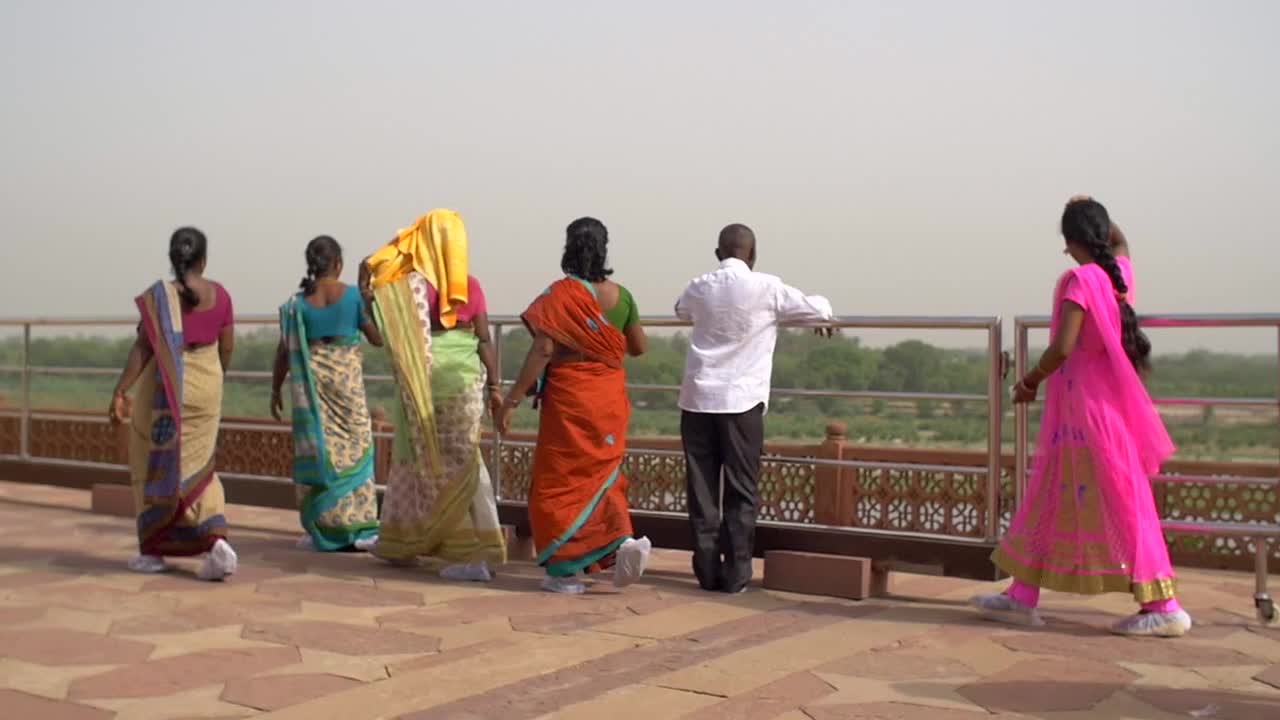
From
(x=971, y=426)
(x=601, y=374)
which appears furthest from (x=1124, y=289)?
(x=971, y=426)

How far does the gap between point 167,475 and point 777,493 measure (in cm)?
272

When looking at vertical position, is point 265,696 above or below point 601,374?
below

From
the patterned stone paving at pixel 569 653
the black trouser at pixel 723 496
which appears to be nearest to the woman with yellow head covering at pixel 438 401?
the patterned stone paving at pixel 569 653

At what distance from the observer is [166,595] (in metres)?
5.59

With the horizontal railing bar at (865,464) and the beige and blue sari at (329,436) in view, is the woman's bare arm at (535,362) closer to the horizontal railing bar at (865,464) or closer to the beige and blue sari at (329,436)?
the horizontal railing bar at (865,464)

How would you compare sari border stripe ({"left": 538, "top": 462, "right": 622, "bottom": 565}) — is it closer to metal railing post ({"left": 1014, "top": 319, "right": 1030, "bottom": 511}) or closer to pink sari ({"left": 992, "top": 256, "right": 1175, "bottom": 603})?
metal railing post ({"left": 1014, "top": 319, "right": 1030, "bottom": 511})

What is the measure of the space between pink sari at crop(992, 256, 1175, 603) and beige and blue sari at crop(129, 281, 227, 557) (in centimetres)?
357

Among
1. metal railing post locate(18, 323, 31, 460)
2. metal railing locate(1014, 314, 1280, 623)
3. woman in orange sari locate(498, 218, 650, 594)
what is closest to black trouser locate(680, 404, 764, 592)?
woman in orange sari locate(498, 218, 650, 594)

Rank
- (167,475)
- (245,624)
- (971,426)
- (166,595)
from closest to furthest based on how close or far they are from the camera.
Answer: (245,624)
(166,595)
(167,475)
(971,426)

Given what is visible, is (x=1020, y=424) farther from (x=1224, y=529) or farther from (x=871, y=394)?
(x=1224, y=529)

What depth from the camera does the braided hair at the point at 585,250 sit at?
5.89 m

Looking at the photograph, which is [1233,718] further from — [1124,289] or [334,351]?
[334,351]

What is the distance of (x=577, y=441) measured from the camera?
5.82m

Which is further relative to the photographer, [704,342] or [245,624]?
[704,342]
